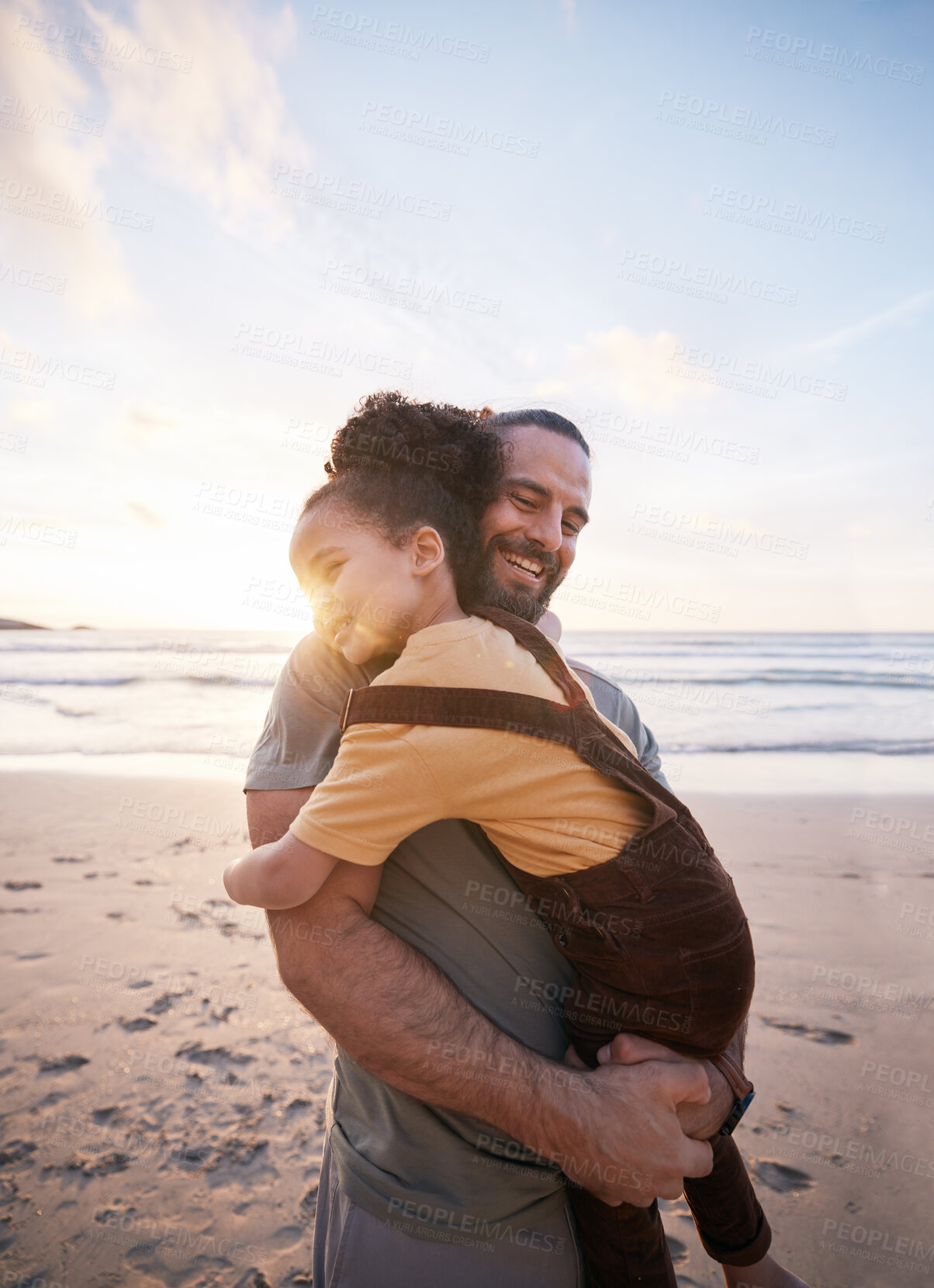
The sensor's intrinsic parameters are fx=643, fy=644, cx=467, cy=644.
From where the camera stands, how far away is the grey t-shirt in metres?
1.32

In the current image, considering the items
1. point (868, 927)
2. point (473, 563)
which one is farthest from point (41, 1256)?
point (868, 927)

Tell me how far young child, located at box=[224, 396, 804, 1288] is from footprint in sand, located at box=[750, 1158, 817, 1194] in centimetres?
159

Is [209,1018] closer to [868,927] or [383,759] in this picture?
[383,759]

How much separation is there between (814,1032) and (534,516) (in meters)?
3.64

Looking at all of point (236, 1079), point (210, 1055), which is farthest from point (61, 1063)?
point (236, 1079)

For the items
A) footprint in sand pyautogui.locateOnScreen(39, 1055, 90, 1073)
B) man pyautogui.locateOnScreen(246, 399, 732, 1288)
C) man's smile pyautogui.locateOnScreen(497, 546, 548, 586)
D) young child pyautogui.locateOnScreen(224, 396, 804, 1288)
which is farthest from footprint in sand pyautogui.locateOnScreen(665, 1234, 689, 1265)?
footprint in sand pyautogui.locateOnScreen(39, 1055, 90, 1073)

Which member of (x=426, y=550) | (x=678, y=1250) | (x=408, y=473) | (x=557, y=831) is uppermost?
(x=408, y=473)

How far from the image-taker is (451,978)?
1413mm

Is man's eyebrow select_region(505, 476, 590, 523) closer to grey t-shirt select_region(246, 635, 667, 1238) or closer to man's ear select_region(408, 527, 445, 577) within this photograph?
man's ear select_region(408, 527, 445, 577)

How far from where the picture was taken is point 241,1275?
2.32 m

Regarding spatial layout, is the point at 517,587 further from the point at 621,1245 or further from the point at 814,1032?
the point at 814,1032

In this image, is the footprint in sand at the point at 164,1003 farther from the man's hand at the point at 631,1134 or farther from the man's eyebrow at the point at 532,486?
the man's eyebrow at the point at 532,486

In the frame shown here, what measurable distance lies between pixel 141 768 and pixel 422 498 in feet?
29.9

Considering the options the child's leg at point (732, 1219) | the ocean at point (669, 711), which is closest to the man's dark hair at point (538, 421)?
the child's leg at point (732, 1219)
